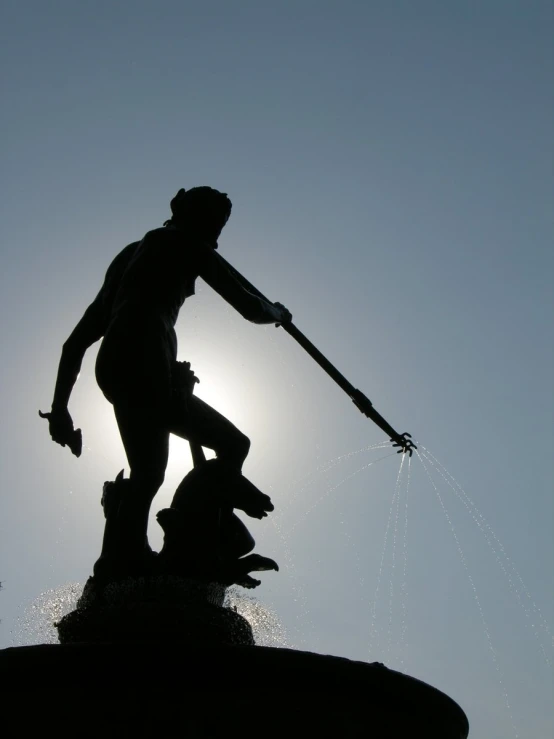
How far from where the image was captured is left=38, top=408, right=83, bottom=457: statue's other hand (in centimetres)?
587

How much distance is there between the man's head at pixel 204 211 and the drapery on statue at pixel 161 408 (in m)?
0.01

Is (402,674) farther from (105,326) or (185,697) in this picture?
(105,326)

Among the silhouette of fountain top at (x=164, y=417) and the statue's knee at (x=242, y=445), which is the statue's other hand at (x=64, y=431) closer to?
the silhouette of fountain top at (x=164, y=417)

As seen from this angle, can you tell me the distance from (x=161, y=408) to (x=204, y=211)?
162 cm

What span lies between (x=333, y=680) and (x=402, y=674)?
0.43 meters

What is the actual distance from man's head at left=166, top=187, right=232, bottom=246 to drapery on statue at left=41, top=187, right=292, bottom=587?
0.01 meters

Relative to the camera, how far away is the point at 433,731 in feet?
13.1

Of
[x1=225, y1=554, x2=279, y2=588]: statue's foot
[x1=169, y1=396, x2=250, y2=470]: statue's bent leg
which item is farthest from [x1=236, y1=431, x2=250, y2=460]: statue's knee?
[x1=225, y1=554, x2=279, y2=588]: statue's foot

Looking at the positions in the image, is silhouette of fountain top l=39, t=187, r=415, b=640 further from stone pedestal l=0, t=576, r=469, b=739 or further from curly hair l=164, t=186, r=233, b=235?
stone pedestal l=0, t=576, r=469, b=739

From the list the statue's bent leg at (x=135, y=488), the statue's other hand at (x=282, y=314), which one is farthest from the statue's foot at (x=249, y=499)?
the statue's other hand at (x=282, y=314)

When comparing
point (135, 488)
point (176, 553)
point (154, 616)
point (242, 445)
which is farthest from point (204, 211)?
point (154, 616)

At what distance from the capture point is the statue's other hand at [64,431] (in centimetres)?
587

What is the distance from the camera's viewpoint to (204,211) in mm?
6059

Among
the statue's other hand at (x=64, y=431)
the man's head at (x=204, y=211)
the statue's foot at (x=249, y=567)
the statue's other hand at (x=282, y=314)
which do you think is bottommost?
the statue's foot at (x=249, y=567)
